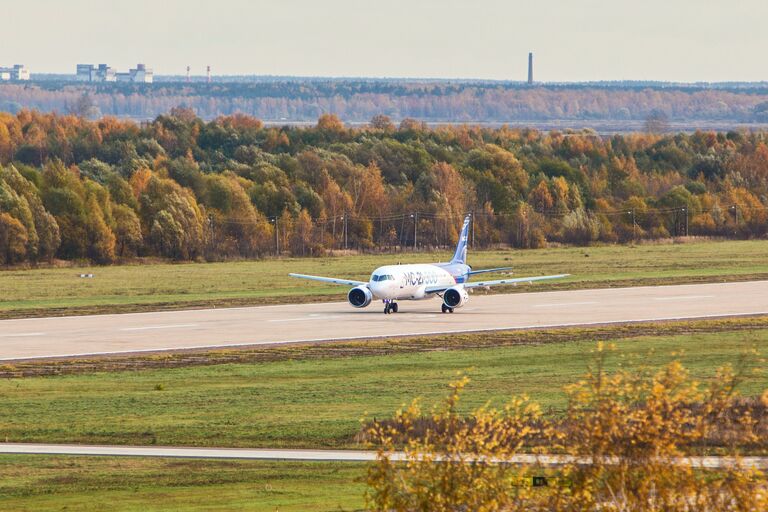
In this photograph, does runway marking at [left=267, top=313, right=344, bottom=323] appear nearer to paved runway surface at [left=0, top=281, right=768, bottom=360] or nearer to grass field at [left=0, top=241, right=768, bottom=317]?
paved runway surface at [left=0, top=281, right=768, bottom=360]

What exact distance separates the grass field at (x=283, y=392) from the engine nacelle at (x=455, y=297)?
558 inches

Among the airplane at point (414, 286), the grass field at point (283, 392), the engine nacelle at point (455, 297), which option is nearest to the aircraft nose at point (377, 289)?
the airplane at point (414, 286)

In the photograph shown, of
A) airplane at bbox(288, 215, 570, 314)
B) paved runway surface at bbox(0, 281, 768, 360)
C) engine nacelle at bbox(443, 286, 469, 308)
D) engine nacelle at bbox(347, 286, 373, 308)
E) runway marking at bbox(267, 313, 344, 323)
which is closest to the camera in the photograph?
paved runway surface at bbox(0, 281, 768, 360)

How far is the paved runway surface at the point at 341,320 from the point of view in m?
70.1

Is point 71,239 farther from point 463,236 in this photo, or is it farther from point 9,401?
point 9,401

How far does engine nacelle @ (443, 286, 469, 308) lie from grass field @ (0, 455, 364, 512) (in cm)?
4368

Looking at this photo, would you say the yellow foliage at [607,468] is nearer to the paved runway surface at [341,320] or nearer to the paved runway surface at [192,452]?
the paved runway surface at [192,452]

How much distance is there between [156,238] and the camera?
13200 cm

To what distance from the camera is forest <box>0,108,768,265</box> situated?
13088cm

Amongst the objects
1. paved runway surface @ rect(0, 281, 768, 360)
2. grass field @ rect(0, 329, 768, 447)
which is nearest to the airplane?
paved runway surface @ rect(0, 281, 768, 360)

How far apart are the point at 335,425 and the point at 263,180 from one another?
112 m

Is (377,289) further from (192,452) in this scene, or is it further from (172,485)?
(172,485)

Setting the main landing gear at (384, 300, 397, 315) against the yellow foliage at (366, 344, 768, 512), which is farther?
the main landing gear at (384, 300, 397, 315)

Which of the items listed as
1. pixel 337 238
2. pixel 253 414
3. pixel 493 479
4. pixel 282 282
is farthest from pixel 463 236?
pixel 493 479
